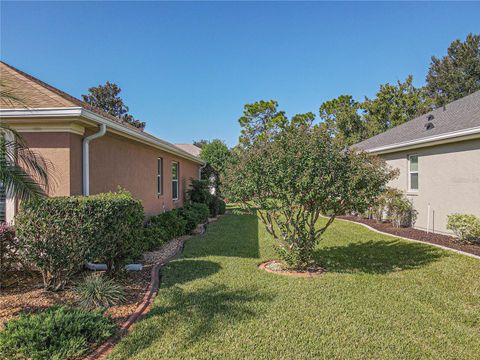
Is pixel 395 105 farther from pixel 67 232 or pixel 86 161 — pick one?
pixel 67 232

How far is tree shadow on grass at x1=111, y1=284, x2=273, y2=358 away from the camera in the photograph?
137 inches

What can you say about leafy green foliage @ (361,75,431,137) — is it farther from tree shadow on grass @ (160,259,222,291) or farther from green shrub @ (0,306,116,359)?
green shrub @ (0,306,116,359)

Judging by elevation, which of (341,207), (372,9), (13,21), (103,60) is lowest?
(341,207)

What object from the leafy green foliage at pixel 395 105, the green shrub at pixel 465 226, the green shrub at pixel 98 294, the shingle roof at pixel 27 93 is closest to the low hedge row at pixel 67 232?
the green shrub at pixel 98 294

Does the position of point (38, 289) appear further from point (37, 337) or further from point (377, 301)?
point (377, 301)

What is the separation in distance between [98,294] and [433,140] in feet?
33.6

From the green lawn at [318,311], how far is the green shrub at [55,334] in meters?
0.36

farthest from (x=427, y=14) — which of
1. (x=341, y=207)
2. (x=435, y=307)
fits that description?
(x=435, y=307)

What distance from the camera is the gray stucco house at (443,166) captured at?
873 cm

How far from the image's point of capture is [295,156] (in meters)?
5.91

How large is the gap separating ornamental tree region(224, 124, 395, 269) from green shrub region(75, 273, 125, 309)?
304cm

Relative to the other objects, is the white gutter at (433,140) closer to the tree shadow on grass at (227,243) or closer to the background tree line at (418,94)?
the tree shadow on grass at (227,243)

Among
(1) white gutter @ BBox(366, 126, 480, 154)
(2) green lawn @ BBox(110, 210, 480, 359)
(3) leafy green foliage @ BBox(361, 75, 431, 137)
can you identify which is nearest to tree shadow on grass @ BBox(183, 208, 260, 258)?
(2) green lawn @ BBox(110, 210, 480, 359)

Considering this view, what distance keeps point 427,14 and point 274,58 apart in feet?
34.0
